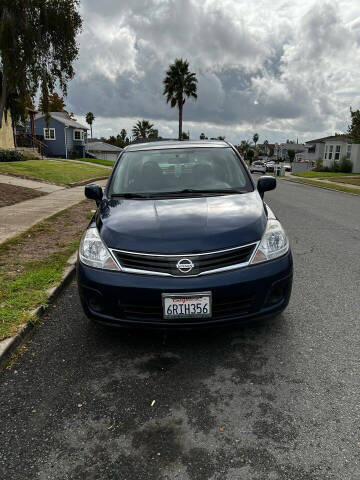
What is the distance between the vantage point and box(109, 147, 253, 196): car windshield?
4.01m

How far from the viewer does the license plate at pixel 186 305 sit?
2758mm

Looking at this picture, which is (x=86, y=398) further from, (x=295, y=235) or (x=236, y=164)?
(x=295, y=235)

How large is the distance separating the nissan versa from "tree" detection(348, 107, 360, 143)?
36.0m

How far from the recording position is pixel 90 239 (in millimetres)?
3219

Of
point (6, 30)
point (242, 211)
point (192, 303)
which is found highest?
point (6, 30)

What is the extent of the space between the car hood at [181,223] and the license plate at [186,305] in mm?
338

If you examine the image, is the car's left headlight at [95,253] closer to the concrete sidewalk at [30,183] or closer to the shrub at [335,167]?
the concrete sidewalk at [30,183]

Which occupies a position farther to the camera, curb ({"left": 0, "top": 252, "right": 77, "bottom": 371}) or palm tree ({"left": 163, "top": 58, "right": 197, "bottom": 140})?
palm tree ({"left": 163, "top": 58, "right": 197, "bottom": 140})

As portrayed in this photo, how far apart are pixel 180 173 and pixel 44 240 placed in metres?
3.26

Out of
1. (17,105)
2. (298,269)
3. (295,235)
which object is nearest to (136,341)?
(298,269)

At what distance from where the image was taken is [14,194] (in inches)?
464

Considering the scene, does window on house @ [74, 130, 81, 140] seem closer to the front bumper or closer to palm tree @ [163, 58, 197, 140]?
palm tree @ [163, 58, 197, 140]

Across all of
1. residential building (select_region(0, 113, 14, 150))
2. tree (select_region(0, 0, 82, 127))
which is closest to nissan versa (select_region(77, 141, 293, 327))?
tree (select_region(0, 0, 82, 127))

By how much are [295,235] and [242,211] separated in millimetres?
4489
